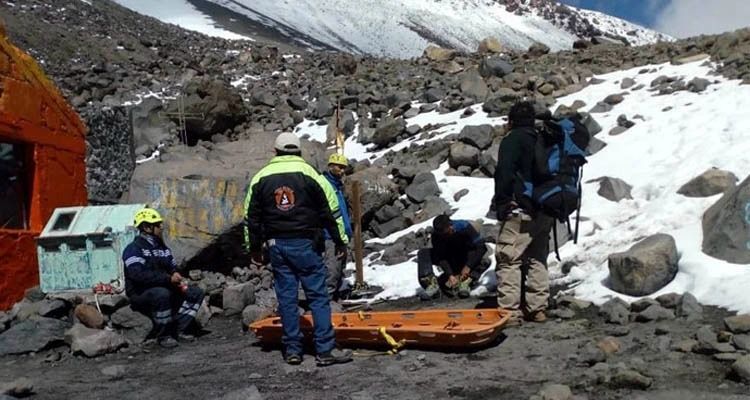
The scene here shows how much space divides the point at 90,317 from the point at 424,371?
13.2 feet

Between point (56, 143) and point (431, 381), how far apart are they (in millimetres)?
Answer: 7077

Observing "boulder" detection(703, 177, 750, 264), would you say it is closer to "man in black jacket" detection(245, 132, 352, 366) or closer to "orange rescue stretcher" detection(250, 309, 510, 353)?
"orange rescue stretcher" detection(250, 309, 510, 353)

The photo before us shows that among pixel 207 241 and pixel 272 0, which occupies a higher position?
pixel 272 0

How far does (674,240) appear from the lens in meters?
7.17

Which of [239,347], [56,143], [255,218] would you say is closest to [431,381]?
[255,218]

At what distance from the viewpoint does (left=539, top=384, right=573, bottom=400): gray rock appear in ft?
14.4

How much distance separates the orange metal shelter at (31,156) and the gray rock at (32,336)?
3.58 feet

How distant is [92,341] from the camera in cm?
688

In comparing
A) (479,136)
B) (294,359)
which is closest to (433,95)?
(479,136)

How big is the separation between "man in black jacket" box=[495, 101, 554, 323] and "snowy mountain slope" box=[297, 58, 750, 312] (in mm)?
747

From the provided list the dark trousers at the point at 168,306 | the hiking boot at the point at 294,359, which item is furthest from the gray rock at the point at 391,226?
the hiking boot at the point at 294,359

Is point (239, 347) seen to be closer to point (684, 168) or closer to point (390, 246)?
point (390, 246)

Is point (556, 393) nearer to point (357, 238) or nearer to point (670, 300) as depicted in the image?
point (670, 300)

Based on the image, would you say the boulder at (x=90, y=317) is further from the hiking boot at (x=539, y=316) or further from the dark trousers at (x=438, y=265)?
the hiking boot at (x=539, y=316)
